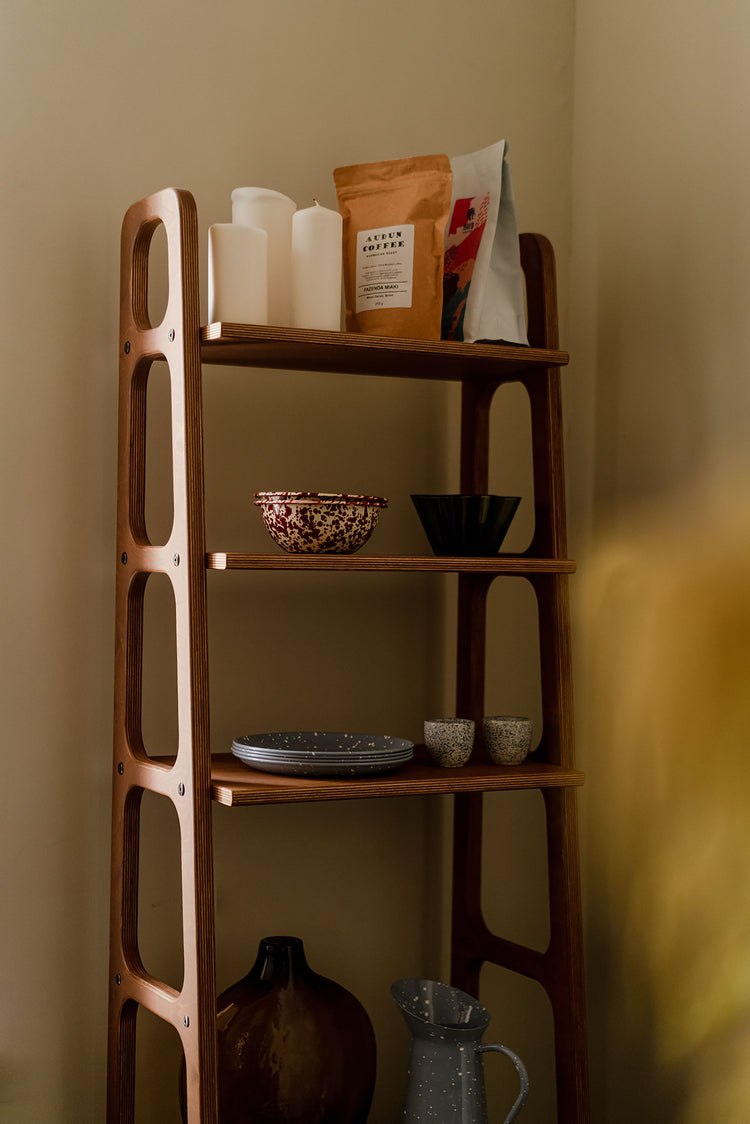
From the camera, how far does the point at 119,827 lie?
59.5 inches

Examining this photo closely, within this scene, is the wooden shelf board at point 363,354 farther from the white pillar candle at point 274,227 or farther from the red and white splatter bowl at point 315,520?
the red and white splatter bowl at point 315,520

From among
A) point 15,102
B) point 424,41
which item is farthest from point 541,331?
point 15,102

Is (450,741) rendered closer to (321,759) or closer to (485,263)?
(321,759)

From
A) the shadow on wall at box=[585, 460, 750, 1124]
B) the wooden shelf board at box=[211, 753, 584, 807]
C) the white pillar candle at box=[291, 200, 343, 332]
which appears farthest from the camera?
the shadow on wall at box=[585, 460, 750, 1124]

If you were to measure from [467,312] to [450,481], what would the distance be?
38 cm

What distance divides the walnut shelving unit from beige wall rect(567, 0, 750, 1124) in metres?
0.19

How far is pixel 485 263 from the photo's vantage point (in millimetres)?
1521

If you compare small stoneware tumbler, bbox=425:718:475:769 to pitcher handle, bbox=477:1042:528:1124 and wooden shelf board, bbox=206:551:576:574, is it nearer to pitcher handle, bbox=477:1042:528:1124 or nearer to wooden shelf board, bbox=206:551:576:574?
wooden shelf board, bbox=206:551:576:574

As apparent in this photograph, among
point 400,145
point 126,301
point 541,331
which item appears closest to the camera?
point 126,301

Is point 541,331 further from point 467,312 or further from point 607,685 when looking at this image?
point 607,685

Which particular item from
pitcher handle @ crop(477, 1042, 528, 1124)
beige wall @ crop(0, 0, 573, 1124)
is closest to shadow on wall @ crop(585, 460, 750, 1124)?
beige wall @ crop(0, 0, 573, 1124)

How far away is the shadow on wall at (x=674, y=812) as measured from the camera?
4.99 feet

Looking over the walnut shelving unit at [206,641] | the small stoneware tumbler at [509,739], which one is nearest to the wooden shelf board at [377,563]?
the walnut shelving unit at [206,641]

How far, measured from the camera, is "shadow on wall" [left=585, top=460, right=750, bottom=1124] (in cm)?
152
